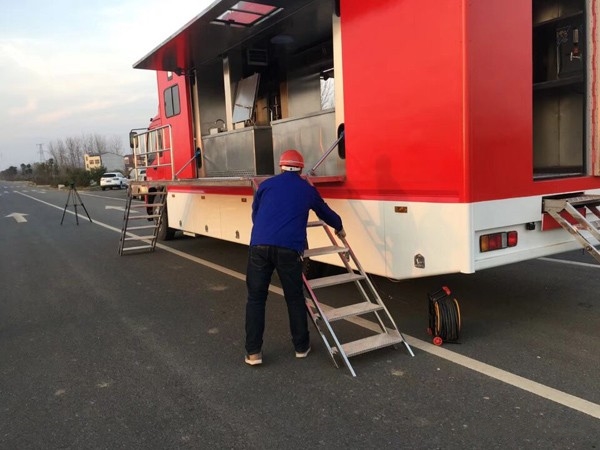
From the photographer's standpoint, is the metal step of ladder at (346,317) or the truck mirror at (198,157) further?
the truck mirror at (198,157)

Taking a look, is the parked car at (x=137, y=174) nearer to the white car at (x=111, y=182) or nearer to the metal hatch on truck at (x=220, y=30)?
the metal hatch on truck at (x=220, y=30)

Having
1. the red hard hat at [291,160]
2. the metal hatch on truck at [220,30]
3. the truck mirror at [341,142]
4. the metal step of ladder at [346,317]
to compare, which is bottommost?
the metal step of ladder at [346,317]

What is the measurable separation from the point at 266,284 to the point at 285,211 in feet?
2.04

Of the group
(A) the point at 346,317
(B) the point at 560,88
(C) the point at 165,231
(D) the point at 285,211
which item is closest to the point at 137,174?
(C) the point at 165,231

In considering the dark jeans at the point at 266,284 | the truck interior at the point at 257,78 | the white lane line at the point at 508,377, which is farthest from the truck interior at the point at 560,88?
the dark jeans at the point at 266,284

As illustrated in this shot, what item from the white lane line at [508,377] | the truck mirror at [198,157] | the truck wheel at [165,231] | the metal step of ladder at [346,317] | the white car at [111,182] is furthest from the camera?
the white car at [111,182]

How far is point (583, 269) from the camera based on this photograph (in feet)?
22.9

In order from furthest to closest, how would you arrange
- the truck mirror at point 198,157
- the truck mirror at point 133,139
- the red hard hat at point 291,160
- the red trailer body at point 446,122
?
the truck mirror at point 133,139
the truck mirror at point 198,157
the red hard hat at point 291,160
the red trailer body at point 446,122

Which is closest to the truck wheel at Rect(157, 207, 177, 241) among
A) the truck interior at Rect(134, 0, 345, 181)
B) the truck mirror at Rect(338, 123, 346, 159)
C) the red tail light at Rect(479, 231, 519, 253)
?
the truck interior at Rect(134, 0, 345, 181)

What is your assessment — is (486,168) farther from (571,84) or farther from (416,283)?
(416,283)

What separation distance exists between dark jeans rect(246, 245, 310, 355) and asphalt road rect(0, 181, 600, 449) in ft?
1.01

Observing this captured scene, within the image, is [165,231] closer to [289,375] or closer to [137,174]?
[137,174]

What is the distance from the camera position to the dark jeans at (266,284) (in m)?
4.22

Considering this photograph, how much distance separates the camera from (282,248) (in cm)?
420
